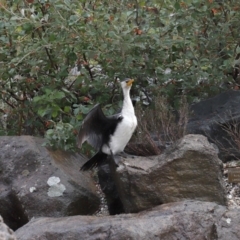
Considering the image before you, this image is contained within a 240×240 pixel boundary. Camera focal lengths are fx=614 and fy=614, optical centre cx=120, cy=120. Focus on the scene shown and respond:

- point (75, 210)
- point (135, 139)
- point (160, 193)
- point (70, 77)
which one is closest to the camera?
point (160, 193)

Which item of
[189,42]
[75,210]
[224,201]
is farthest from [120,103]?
[224,201]

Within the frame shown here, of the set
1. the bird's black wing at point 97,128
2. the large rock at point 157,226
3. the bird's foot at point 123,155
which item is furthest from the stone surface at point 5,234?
the bird's foot at point 123,155

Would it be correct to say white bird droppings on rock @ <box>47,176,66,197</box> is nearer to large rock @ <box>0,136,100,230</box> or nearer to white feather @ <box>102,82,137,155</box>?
large rock @ <box>0,136,100,230</box>

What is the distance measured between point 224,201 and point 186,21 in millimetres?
2132

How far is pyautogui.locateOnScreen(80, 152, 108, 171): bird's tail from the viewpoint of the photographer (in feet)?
17.6

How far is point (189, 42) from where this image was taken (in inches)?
243

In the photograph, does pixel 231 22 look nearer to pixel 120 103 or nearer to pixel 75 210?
pixel 120 103

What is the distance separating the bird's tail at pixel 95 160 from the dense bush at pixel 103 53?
1.06 feet

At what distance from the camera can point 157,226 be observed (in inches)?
162

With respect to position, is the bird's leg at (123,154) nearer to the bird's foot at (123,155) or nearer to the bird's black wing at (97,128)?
the bird's foot at (123,155)

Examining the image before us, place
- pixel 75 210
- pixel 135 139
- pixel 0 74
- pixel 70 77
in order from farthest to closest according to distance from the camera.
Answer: pixel 70 77 < pixel 0 74 < pixel 135 139 < pixel 75 210

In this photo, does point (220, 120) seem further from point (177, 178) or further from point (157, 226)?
point (157, 226)

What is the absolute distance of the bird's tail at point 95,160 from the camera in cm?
538

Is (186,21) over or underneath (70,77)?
over
